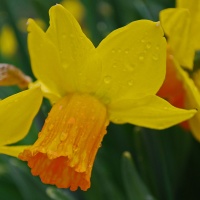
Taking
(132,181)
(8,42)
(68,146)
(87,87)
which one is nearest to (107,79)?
(87,87)

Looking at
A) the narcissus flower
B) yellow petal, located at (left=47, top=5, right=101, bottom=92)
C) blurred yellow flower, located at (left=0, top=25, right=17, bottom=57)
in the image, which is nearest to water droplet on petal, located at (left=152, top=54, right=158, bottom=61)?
the narcissus flower

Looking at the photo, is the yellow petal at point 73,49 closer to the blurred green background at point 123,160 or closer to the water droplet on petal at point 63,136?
the water droplet on petal at point 63,136

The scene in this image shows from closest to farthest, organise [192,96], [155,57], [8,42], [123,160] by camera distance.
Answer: [155,57] < [192,96] < [123,160] < [8,42]

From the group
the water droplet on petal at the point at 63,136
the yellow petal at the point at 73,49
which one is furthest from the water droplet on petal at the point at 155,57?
the water droplet on petal at the point at 63,136

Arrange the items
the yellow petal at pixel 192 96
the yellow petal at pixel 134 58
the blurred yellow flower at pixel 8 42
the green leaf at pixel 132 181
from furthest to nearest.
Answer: the blurred yellow flower at pixel 8 42, the green leaf at pixel 132 181, the yellow petal at pixel 192 96, the yellow petal at pixel 134 58

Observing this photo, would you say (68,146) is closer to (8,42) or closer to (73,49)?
(73,49)

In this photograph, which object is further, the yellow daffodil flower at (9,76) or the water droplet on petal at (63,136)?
the yellow daffodil flower at (9,76)

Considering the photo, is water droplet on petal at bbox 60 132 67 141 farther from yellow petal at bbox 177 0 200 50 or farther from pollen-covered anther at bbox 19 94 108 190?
yellow petal at bbox 177 0 200 50
